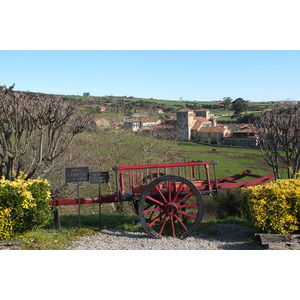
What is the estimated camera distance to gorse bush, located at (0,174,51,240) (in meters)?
7.00

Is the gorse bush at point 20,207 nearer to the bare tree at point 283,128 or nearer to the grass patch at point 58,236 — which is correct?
the grass patch at point 58,236

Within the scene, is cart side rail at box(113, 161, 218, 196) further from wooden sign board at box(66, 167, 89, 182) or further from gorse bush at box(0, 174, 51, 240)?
gorse bush at box(0, 174, 51, 240)

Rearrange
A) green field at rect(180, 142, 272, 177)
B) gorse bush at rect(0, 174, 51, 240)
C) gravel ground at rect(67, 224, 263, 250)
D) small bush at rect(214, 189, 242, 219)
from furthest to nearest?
green field at rect(180, 142, 272, 177) → small bush at rect(214, 189, 242, 219) → gravel ground at rect(67, 224, 263, 250) → gorse bush at rect(0, 174, 51, 240)

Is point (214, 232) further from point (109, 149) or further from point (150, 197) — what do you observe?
point (109, 149)

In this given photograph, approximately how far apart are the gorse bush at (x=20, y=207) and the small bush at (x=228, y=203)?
6985 mm

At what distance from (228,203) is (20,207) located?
25.5ft

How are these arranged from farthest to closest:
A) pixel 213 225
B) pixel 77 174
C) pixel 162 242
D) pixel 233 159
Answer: pixel 233 159
pixel 213 225
pixel 77 174
pixel 162 242

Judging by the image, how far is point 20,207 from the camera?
7105 mm

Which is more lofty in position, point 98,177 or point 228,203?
point 98,177

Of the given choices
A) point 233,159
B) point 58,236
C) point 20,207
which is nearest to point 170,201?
point 58,236

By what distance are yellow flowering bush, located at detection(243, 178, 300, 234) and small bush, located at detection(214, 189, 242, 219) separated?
400cm

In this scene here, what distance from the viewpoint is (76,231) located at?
8664 mm

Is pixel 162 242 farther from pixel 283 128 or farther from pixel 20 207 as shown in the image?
pixel 283 128

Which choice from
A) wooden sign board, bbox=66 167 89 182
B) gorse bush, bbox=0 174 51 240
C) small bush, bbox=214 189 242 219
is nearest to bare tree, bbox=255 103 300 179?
small bush, bbox=214 189 242 219
